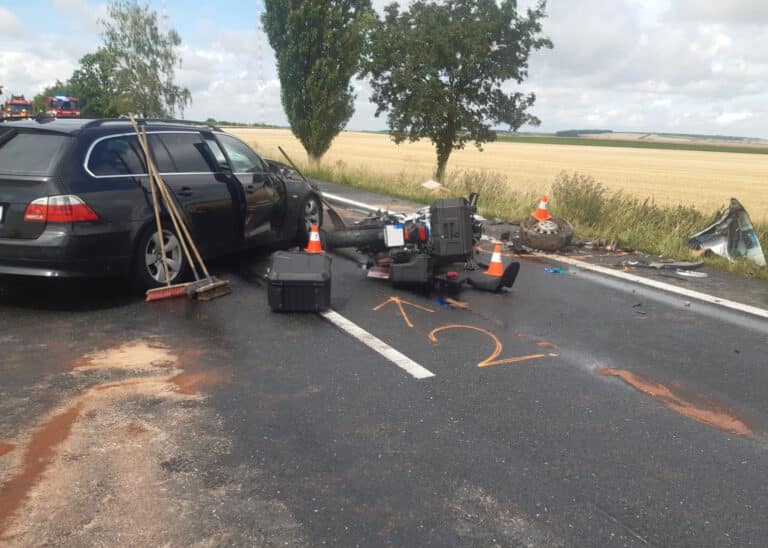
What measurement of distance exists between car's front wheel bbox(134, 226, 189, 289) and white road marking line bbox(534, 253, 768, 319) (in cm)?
512

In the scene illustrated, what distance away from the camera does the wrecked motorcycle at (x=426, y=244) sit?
6379 millimetres

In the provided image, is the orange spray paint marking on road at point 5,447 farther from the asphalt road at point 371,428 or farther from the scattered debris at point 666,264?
the scattered debris at point 666,264

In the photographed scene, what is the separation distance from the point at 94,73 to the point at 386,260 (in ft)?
273

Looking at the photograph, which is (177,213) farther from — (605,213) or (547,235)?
(605,213)

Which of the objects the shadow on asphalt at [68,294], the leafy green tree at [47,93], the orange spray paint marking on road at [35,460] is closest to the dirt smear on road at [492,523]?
the orange spray paint marking on road at [35,460]

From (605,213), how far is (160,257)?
8221 millimetres

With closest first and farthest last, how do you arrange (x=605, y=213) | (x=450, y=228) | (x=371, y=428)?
(x=371, y=428), (x=450, y=228), (x=605, y=213)

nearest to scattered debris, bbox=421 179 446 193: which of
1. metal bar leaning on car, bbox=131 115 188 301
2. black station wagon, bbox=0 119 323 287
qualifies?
black station wagon, bbox=0 119 323 287

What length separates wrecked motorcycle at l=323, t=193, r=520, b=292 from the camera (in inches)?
251

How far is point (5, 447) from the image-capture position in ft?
10.3

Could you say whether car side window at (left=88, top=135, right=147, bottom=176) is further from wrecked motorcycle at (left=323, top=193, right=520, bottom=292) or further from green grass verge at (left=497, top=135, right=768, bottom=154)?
green grass verge at (left=497, top=135, right=768, bottom=154)

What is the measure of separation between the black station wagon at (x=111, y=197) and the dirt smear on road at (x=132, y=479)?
156 centimetres

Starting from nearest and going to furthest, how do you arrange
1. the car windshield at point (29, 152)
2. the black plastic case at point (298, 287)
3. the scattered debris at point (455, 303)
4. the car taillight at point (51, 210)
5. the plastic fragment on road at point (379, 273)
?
the car taillight at point (51, 210), the car windshield at point (29, 152), the black plastic case at point (298, 287), the scattered debris at point (455, 303), the plastic fragment on road at point (379, 273)

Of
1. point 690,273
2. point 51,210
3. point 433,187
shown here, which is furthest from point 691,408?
point 433,187
